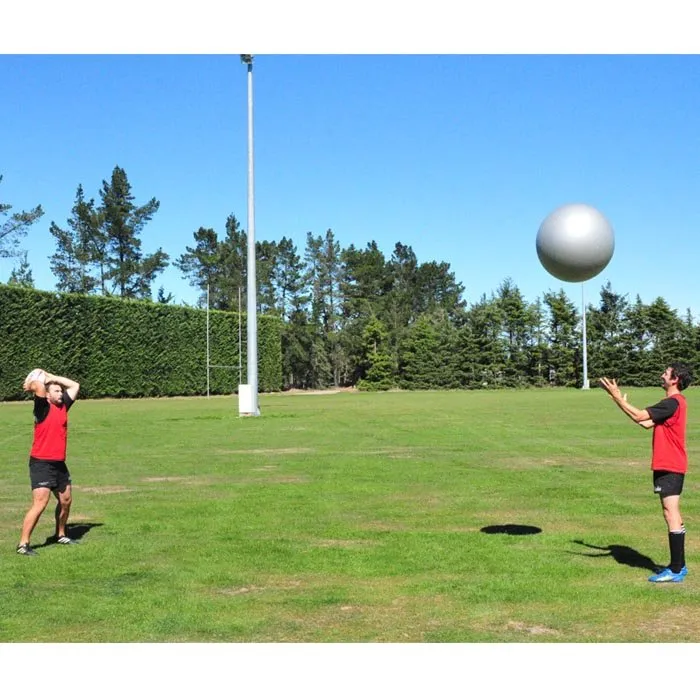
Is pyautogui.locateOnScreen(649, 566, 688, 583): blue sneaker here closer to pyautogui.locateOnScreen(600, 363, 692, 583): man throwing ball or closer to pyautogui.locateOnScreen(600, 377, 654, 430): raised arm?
pyautogui.locateOnScreen(600, 363, 692, 583): man throwing ball

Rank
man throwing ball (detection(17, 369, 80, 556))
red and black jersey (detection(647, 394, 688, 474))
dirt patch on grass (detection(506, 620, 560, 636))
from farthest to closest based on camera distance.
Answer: man throwing ball (detection(17, 369, 80, 556)), red and black jersey (detection(647, 394, 688, 474)), dirt patch on grass (detection(506, 620, 560, 636))

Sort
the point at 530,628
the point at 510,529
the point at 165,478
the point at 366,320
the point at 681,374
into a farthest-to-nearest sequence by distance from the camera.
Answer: the point at 366,320 → the point at 165,478 → the point at 510,529 → the point at 681,374 → the point at 530,628

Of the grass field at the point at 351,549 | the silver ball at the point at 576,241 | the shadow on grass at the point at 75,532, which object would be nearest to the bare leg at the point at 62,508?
the shadow on grass at the point at 75,532

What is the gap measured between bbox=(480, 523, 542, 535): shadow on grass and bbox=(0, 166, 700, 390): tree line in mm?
55368

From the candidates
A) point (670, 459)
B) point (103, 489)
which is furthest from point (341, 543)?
point (103, 489)

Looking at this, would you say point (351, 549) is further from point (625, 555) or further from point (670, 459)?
point (670, 459)

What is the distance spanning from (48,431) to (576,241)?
18.9 feet

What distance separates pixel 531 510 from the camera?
37.9ft

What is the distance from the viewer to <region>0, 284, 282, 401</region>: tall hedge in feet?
135

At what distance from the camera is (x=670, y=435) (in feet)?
25.4

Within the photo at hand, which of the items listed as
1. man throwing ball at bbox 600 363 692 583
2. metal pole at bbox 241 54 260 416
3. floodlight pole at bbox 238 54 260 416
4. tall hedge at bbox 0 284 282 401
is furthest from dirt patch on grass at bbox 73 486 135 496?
tall hedge at bbox 0 284 282 401

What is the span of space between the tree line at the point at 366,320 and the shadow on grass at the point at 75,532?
52.9m

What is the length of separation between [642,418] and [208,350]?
1894 inches
